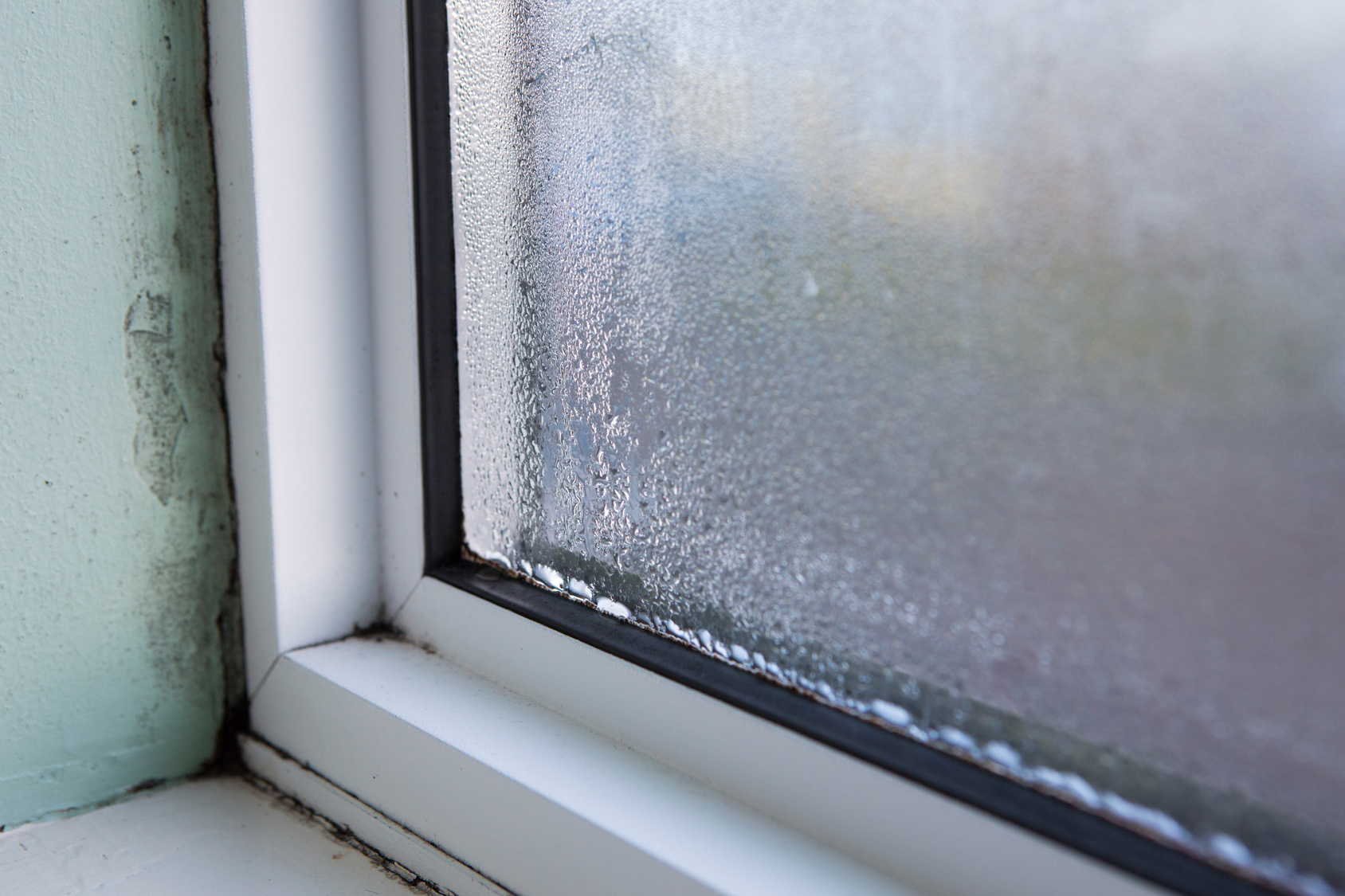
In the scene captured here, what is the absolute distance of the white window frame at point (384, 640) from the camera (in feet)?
1.55

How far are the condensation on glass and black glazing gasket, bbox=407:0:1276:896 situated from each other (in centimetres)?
1

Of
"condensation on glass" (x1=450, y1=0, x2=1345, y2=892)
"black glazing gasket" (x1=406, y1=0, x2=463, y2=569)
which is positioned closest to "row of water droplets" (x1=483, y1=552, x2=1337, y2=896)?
"condensation on glass" (x1=450, y1=0, x2=1345, y2=892)

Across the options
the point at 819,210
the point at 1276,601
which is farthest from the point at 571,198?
the point at 1276,601

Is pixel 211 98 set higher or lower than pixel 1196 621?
higher

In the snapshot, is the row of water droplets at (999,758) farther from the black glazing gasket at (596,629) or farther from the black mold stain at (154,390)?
the black mold stain at (154,390)

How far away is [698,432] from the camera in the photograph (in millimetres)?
520

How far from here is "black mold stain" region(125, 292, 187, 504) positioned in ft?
2.05

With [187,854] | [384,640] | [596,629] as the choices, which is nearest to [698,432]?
[596,629]

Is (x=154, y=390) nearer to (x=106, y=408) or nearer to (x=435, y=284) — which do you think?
(x=106, y=408)

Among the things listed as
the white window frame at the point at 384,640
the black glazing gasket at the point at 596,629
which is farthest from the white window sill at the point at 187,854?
the black glazing gasket at the point at 596,629

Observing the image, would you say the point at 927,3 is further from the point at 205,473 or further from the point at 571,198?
the point at 205,473

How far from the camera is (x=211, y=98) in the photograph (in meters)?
0.64

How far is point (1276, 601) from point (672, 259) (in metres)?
0.34

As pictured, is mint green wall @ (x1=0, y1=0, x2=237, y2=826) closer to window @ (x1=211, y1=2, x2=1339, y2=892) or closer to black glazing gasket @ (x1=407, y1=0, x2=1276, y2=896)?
window @ (x1=211, y1=2, x2=1339, y2=892)
